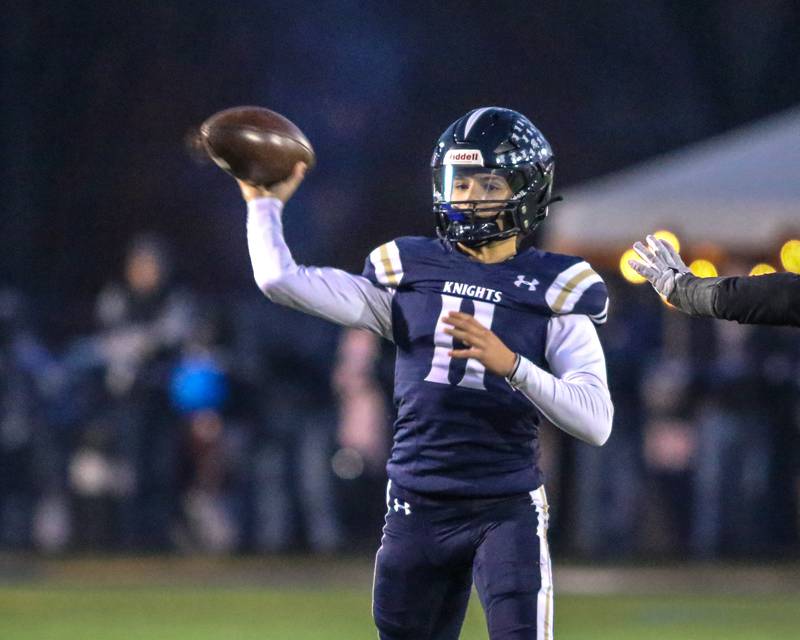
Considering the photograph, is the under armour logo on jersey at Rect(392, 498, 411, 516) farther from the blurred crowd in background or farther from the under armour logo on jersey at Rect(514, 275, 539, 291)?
the blurred crowd in background

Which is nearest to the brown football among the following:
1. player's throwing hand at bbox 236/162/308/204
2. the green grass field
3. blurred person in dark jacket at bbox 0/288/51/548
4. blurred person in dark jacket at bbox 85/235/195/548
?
player's throwing hand at bbox 236/162/308/204

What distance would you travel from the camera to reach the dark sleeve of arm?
13.4 feet

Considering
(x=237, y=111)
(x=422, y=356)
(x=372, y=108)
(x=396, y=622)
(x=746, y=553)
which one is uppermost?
(x=372, y=108)

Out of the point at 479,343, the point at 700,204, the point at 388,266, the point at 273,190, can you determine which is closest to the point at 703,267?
the point at 700,204

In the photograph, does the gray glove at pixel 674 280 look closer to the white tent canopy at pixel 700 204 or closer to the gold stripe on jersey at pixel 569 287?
the gold stripe on jersey at pixel 569 287

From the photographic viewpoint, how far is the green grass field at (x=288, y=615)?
22.8 feet

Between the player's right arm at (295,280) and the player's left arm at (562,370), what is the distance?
1.07 feet

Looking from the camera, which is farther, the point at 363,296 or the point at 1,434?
the point at 1,434

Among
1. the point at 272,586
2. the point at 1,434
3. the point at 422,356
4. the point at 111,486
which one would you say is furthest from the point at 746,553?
the point at 422,356

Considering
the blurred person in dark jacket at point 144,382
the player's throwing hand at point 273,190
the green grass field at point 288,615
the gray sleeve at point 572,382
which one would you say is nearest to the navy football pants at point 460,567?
the gray sleeve at point 572,382

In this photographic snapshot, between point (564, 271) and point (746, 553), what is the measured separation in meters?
6.30

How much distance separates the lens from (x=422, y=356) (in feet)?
13.7

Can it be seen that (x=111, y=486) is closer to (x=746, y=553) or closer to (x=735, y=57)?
(x=746, y=553)

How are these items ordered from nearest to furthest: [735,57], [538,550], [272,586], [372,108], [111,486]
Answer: [538,550], [272,586], [111,486], [372,108], [735,57]
